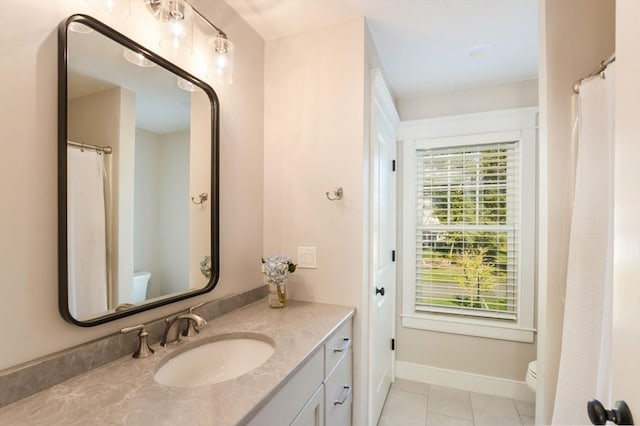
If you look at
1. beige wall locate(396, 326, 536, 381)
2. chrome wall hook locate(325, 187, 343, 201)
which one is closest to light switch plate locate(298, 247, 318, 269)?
chrome wall hook locate(325, 187, 343, 201)

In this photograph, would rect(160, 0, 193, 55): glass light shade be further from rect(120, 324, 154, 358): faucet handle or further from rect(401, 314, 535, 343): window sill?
rect(401, 314, 535, 343): window sill

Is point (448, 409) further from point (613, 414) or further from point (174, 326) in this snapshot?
point (174, 326)

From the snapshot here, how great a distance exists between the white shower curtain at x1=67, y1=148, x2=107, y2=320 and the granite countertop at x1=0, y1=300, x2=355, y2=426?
22cm

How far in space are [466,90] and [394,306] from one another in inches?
79.8

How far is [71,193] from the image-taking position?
930 mm

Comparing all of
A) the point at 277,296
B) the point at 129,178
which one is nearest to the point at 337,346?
the point at 277,296

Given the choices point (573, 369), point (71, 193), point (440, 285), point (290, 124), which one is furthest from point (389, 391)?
point (71, 193)

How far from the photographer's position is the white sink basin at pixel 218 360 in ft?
3.59

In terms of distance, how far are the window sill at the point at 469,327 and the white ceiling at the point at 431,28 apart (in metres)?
2.03

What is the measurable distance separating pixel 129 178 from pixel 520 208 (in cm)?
267

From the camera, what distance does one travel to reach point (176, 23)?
3.89ft

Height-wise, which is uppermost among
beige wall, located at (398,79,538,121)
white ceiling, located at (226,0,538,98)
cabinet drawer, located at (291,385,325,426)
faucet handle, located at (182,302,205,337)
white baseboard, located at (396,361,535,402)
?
white ceiling, located at (226,0,538,98)

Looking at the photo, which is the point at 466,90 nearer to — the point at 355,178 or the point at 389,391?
the point at 355,178

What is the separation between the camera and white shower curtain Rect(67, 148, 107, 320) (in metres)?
0.93
